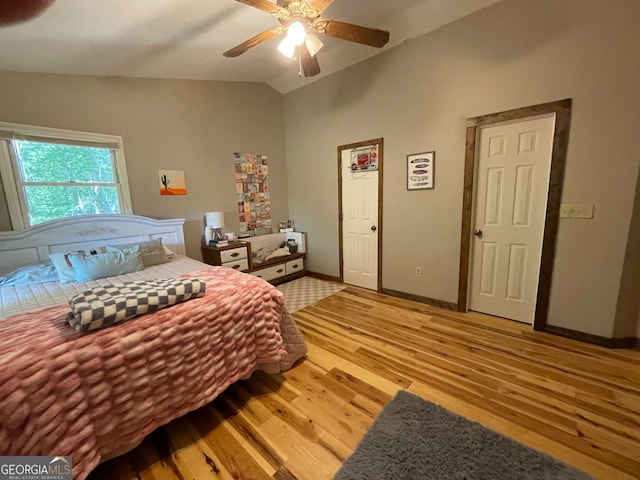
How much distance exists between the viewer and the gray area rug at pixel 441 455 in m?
1.22

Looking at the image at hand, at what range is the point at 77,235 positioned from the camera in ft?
8.32

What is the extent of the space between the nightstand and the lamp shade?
0.29 meters

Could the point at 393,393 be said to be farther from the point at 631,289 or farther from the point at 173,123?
the point at 173,123

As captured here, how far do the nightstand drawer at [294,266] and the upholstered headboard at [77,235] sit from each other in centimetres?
160

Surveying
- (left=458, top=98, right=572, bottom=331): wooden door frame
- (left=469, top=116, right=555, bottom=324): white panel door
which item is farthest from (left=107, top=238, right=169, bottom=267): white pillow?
(left=469, top=116, right=555, bottom=324): white panel door

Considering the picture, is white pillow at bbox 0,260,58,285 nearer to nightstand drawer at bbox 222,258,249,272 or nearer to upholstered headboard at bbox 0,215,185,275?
upholstered headboard at bbox 0,215,185,275

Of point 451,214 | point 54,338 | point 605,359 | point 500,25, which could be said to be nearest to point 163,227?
point 54,338

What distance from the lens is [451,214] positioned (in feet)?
9.17

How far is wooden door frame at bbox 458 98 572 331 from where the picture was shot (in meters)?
2.15

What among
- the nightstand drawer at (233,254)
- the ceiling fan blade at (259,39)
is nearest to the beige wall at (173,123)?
the nightstand drawer at (233,254)

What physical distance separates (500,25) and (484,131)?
0.87m

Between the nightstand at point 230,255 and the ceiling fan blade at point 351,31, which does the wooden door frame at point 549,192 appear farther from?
the nightstand at point 230,255
